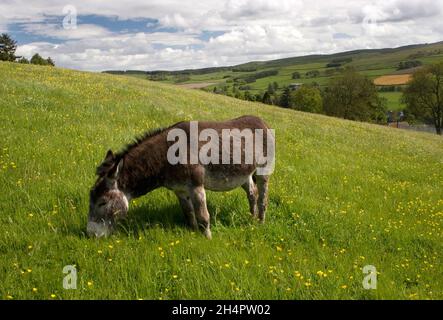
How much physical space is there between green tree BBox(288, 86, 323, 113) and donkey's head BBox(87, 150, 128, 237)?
333ft

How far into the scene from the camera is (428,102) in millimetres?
80438

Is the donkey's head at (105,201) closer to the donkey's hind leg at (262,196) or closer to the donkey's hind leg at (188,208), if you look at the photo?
the donkey's hind leg at (188,208)

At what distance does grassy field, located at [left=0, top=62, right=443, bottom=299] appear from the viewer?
581 cm

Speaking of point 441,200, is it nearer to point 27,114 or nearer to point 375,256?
point 375,256

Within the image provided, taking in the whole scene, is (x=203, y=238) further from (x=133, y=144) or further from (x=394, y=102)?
(x=394, y=102)

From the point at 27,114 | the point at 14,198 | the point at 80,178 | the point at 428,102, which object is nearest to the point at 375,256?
the point at 80,178

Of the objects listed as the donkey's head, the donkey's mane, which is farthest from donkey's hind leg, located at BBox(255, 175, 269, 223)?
the donkey's head

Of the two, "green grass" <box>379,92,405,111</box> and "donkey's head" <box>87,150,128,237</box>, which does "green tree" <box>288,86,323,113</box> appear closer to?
"green grass" <box>379,92,405,111</box>

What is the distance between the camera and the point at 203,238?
721cm

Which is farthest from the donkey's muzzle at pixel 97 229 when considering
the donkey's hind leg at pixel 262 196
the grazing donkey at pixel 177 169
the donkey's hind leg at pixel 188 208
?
the donkey's hind leg at pixel 262 196

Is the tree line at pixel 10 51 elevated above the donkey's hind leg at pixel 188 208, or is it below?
above

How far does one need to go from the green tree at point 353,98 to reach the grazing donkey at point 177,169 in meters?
85.8

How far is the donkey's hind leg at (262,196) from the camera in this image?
875 cm

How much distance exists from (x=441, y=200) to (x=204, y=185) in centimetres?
923
